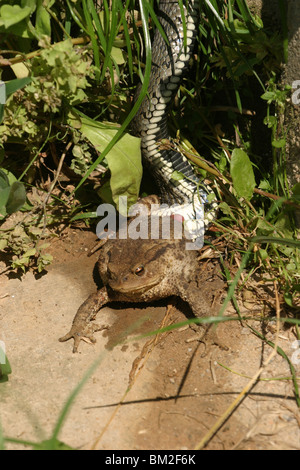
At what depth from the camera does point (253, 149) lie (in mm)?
3557

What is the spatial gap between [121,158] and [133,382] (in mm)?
1539

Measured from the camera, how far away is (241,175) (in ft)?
10.5

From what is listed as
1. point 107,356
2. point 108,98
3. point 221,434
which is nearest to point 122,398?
point 107,356

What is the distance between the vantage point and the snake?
3285 millimetres

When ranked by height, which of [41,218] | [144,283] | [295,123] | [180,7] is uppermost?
[180,7]

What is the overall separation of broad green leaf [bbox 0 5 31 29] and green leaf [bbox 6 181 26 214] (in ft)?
3.10

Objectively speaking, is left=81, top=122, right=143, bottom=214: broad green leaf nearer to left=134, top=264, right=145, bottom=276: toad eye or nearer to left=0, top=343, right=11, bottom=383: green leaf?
left=134, top=264, right=145, bottom=276: toad eye

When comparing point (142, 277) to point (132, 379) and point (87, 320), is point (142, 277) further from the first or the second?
point (132, 379)

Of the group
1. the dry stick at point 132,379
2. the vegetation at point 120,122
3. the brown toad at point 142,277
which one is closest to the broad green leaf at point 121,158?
the vegetation at point 120,122

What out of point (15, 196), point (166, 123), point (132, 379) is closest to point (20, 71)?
point (15, 196)

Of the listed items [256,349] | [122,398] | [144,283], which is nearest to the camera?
[122,398]

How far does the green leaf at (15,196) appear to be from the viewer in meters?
2.97

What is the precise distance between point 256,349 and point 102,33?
223 centimetres
